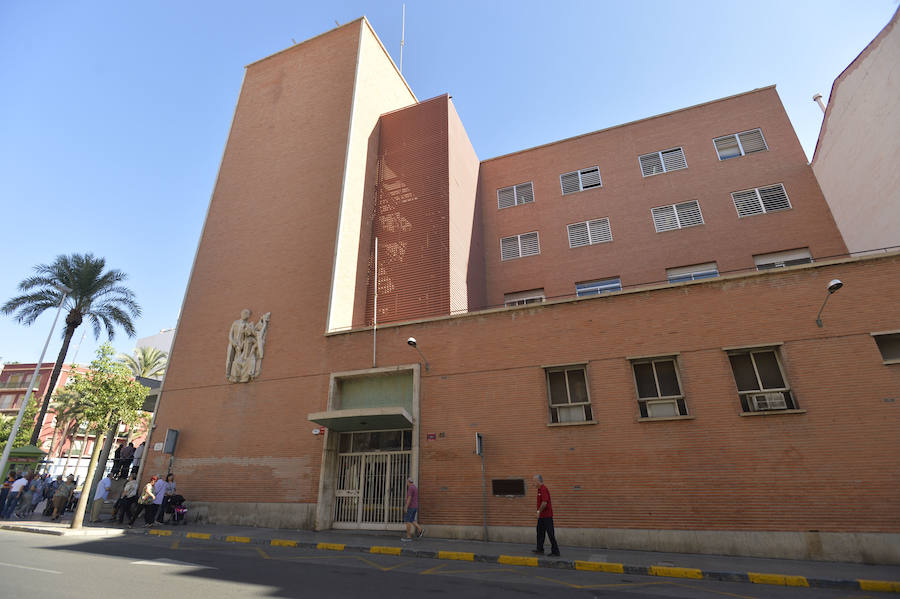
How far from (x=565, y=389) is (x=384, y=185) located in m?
14.0

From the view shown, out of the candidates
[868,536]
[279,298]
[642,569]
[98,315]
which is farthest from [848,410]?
[98,315]

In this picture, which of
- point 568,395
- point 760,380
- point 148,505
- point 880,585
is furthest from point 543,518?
point 148,505

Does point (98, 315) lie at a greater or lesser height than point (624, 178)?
lesser

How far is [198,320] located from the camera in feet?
67.5

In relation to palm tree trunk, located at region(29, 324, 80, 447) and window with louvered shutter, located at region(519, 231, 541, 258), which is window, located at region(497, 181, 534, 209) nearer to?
window with louvered shutter, located at region(519, 231, 541, 258)

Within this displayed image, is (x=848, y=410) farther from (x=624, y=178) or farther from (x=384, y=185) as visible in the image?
(x=384, y=185)

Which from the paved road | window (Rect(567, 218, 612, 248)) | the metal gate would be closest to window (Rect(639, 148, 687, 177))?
window (Rect(567, 218, 612, 248))

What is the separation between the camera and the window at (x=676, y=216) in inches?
790

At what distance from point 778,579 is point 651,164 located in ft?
60.9

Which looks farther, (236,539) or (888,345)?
(236,539)

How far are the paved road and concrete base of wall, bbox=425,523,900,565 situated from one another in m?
2.66

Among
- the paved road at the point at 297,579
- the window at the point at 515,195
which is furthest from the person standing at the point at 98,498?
the window at the point at 515,195

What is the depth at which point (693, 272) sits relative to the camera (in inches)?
760

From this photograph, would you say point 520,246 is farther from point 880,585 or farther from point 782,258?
point 880,585
